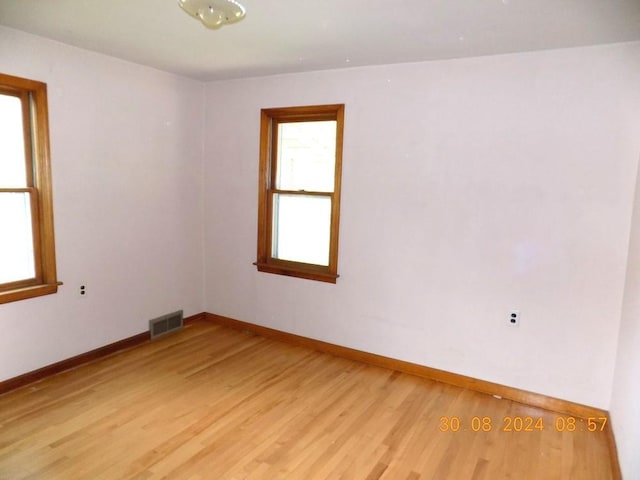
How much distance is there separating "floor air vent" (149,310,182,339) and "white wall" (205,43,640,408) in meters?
1.12

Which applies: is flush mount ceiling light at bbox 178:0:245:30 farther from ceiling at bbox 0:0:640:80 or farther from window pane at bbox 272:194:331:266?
window pane at bbox 272:194:331:266

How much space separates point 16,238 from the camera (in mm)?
3115

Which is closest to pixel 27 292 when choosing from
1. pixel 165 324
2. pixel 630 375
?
pixel 165 324

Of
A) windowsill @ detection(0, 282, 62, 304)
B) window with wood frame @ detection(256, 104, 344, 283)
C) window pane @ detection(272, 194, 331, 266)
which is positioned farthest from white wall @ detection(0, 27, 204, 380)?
window pane @ detection(272, 194, 331, 266)

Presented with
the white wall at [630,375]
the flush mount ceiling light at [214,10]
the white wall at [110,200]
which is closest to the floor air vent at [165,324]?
the white wall at [110,200]

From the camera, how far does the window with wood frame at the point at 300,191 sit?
12.6ft

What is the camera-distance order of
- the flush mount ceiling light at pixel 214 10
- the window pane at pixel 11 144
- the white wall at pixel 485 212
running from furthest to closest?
the window pane at pixel 11 144 < the white wall at pixel 485 212 < the flush mount ceiling light at pixel 214 10

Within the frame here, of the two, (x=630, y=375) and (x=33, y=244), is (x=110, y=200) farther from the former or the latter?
(x=630, y=375)

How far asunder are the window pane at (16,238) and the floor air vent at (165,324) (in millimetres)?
1186

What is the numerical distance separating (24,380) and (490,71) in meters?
4.03

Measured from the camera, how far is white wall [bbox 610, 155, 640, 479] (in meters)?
2.12

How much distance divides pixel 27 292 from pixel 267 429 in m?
1.98

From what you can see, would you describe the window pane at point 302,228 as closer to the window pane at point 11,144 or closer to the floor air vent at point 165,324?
the floor air vent at point 165,324

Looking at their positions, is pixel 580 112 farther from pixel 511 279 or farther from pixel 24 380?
pixel 24 380
